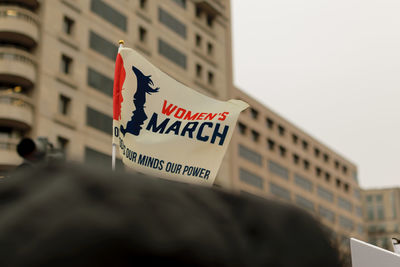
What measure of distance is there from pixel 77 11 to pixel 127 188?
40.2 m

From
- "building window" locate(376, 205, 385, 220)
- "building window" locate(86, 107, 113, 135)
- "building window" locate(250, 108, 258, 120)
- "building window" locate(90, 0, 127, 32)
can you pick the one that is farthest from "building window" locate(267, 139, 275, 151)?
"building window" locate(376, 205, 385, 220)

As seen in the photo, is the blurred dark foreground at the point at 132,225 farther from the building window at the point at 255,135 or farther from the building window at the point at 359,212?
the building window at the point at 359,212

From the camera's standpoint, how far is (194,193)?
0.89 meters

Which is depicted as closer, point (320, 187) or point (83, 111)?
point (83, 111)

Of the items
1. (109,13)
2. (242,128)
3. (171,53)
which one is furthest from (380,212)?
(109,13)

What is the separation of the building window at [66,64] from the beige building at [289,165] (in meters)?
17.2

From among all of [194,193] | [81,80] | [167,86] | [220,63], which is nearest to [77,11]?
[81,80]

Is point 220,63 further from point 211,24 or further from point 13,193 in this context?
point 13,193

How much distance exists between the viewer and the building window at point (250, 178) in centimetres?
5838

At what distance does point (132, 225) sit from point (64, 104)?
125 feet

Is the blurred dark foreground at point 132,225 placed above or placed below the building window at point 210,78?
below


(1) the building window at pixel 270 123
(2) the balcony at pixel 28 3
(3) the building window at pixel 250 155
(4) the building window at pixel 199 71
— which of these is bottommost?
(2) the balcony at pixel 28 3

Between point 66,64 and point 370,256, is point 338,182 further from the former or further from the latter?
point 370,256

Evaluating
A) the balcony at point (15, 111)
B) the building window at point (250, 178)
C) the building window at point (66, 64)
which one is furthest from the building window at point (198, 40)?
the balcony at point (15, 111)
